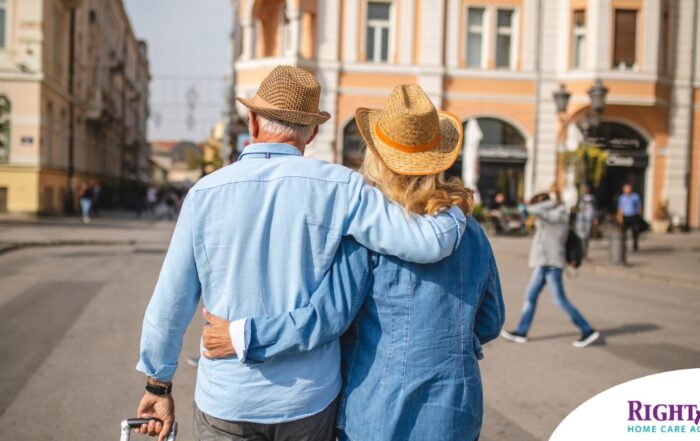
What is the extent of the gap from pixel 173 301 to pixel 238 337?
264mm

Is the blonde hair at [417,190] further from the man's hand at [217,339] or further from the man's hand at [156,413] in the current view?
the man's hand at [156,413]

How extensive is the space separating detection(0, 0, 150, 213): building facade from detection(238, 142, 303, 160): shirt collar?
25305 mm

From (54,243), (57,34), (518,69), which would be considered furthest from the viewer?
(57,34)

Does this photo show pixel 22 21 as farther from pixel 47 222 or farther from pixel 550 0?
pixel 550 0

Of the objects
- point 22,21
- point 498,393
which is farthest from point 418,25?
point 498,393

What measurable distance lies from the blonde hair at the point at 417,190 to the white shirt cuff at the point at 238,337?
2.01ft

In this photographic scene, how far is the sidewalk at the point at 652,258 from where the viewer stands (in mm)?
13180

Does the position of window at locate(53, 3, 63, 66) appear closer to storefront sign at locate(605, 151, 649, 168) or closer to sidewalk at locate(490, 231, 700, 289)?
sidewalk at locate(490, 231, 700, 289)

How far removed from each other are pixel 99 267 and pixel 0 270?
1.69m

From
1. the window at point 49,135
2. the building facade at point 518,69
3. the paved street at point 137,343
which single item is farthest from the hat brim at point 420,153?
the window at point 49,135

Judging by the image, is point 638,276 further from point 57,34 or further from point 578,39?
point 57,34

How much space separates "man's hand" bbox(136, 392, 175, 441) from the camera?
2225 millimetres

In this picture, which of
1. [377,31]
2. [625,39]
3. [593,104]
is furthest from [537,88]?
[593,104]

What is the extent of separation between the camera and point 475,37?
26141 millimetres
